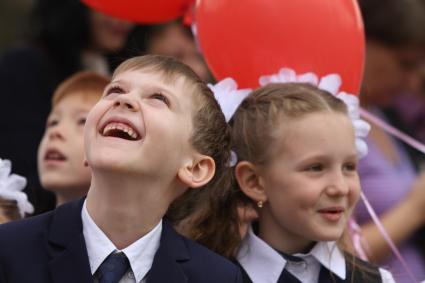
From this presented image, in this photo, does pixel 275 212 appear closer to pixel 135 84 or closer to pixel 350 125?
pixel 350 125

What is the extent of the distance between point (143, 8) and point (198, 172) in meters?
0.98

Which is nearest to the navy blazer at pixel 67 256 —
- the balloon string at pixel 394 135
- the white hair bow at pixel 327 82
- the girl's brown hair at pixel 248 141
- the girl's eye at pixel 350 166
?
the girl's brown hair at pixel 248 141

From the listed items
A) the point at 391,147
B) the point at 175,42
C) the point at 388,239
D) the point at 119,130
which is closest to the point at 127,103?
the point at 119,130

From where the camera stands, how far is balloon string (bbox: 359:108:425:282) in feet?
11.4

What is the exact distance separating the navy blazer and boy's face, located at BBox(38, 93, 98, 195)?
90 cm

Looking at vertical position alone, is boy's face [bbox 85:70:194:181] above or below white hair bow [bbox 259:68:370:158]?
above

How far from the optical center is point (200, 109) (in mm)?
2691

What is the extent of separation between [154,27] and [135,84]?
79.1 inches

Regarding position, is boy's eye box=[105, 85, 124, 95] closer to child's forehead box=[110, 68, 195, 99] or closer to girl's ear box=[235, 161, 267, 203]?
child's forehead box=[110, 68, 195, 99]

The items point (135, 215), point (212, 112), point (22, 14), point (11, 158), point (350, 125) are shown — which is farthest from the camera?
point (22, 14)

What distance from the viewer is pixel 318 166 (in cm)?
284

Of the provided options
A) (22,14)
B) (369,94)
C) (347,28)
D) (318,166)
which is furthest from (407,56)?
(22,14)

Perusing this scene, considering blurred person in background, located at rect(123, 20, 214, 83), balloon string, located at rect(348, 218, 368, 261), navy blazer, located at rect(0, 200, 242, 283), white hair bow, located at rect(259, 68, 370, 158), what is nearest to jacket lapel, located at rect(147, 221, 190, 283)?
navy blazer, located at rect(0, 200, 242, 283)

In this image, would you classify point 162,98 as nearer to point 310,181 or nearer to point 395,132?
point 310,181
